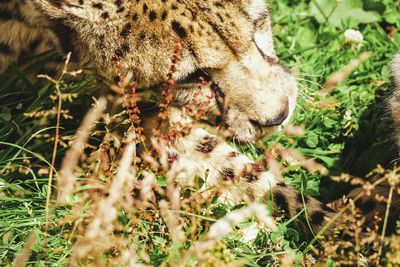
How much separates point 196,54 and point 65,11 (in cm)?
66

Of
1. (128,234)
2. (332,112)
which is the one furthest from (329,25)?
(128,234)

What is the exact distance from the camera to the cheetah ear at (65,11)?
2959 mm

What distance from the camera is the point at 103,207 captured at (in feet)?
6.82

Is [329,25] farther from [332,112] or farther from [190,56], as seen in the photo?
[190,56]

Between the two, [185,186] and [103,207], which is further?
[185,186]

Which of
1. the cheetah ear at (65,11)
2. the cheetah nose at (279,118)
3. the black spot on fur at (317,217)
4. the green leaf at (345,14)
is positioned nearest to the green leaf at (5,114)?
the cheetah ear at (65,11)

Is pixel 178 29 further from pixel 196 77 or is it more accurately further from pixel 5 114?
pixel 5 114

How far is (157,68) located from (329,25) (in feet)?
7.05

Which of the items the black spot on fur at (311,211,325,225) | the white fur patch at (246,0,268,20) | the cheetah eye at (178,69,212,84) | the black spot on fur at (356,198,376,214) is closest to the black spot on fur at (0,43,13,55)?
the cheetah eye at (178,69,212,84)

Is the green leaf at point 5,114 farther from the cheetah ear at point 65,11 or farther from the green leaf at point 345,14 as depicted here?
the green leaf at point 345,14

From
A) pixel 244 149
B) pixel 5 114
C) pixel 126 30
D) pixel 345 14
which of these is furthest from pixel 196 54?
pixel 345 14

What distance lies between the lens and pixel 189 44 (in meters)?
3.10

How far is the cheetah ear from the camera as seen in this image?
296 centimetres

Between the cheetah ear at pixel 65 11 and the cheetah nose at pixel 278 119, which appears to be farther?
the cheetah nose at pixel 278 119
